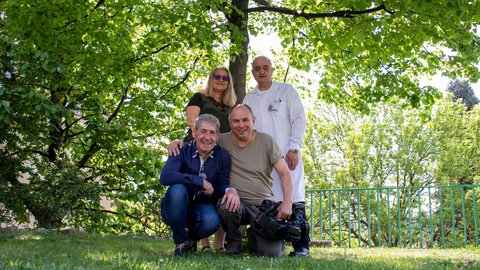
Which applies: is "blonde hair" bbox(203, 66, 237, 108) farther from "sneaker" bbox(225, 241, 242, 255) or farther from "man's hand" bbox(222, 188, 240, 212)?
"sneaker" bbox(225, 241, 242, 255)

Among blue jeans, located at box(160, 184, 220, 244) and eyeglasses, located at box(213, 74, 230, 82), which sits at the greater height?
eyeglasses, located at box(213, 74, 230, 82)

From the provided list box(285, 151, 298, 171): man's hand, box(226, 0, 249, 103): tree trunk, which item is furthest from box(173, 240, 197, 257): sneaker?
box(226, 0, 249, 103): tree trunk

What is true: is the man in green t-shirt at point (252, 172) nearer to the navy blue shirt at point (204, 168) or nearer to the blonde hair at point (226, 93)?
the navy blue shirt at point (204, 168)

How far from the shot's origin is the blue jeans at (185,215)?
14.9ft

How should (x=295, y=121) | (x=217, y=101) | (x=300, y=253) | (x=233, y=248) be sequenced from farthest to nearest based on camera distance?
(x=217, y=101)
(x=295, y=121)
(x=300, y=253)
(x=233, y=248)

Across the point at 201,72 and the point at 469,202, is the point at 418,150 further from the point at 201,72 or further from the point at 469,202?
the point at 201,72

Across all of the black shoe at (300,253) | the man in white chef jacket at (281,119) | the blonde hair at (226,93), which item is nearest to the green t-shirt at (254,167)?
the man in white chef jacket at (281,119)

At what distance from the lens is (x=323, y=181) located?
3100 cm

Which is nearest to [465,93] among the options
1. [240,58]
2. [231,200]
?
[240,58]

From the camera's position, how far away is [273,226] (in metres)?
4.78

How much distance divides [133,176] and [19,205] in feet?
10.7

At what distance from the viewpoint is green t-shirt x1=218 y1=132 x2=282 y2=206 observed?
5000mm

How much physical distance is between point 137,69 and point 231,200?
29.8 feet

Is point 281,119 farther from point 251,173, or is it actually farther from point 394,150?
point 394,150
